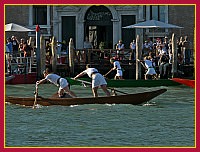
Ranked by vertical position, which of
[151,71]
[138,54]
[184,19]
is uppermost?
[184,19]

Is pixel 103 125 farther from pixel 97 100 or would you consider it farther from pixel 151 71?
pixel 151 71

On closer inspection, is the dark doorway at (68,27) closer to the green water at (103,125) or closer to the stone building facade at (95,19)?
the stone building facade at (95,19)

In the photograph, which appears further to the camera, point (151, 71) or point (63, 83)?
point (151, 71)

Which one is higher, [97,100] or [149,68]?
[149,68]

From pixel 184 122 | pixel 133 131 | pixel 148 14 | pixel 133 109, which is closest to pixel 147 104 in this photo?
pixel 133 109

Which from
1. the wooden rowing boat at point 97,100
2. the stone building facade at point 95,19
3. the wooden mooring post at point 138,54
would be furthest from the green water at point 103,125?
the stone building facade at point 95,19

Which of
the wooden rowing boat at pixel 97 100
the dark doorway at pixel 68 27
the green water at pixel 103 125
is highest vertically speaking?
the dark doorway at pixel 68 27

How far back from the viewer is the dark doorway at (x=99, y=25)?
27.8 metres

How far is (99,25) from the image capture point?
28016 mm

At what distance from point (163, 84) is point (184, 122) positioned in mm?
8135

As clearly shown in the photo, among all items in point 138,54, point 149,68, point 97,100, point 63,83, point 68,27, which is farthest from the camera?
point 68,27

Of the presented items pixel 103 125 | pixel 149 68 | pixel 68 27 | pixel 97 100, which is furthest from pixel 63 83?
pixel 68 27

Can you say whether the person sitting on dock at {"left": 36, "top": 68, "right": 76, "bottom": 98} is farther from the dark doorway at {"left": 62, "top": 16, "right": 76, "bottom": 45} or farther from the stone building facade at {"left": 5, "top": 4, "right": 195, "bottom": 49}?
the dark doorway at {"left": 62, "top": 16, "right": 76, "bottom": 45}

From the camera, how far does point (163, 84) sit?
70.2 feet
